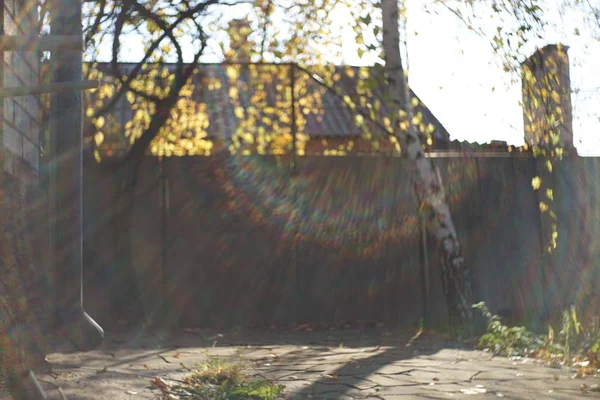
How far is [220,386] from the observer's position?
423 centimetres

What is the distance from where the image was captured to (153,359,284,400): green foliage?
162 inches

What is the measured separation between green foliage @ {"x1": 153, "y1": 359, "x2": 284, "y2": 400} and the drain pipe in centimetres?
166

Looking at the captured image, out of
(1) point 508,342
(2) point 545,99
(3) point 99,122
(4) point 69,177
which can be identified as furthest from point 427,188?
(4) point 69,177

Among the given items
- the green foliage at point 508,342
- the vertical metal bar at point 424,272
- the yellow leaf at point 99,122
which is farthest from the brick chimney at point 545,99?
the yellow leaf at point 99,122

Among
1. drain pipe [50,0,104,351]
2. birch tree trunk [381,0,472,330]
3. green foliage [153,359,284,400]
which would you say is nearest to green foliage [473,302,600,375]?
birch tree trunk [381,0,472,330]

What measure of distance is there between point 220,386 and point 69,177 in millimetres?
2099

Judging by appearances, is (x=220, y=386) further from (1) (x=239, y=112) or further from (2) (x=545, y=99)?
(1) (x=239, y=112)

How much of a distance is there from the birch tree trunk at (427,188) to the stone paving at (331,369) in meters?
0.90

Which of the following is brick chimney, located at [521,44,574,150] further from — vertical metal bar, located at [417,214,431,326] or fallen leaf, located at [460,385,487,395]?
fallen leaf, located at [460,385,487,395]

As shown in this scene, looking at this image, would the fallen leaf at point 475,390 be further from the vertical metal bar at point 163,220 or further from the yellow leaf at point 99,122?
the yellow leaf at point 99,122

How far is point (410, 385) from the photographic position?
15.4ft

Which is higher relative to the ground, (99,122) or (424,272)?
(99,122)

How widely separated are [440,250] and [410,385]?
339cm

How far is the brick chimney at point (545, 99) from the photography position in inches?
314
